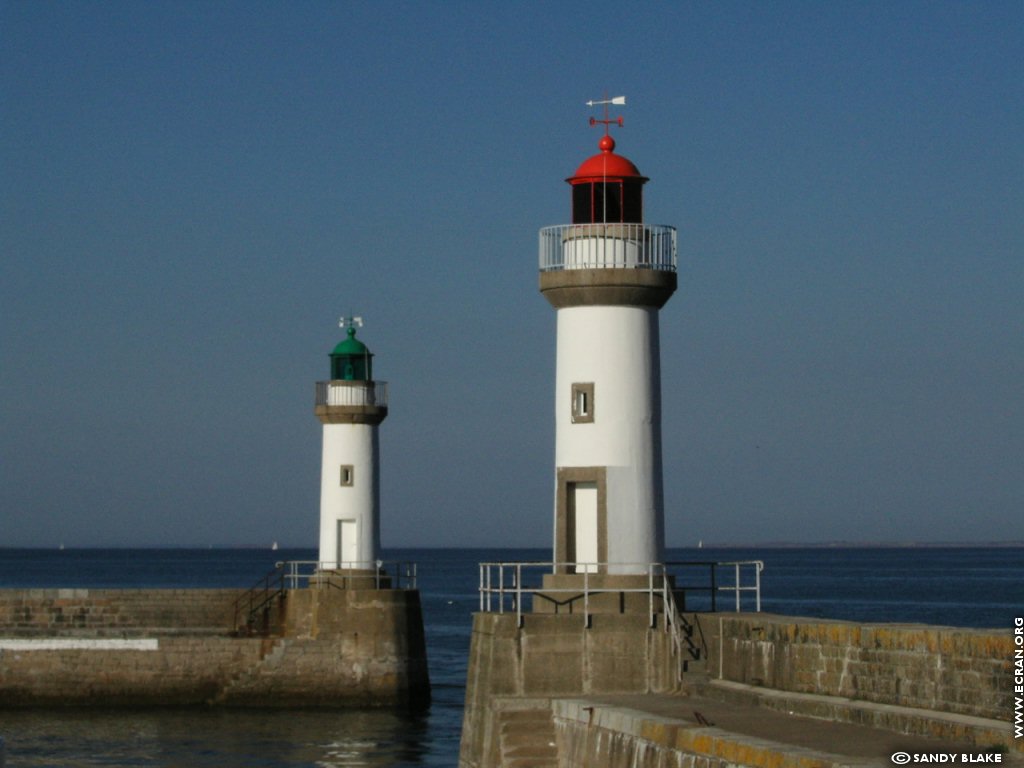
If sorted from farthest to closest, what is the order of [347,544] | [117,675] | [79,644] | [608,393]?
[347,544] → [79,644] → [117,675] → [608,393]

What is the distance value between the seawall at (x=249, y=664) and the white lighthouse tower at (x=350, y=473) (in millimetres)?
1219

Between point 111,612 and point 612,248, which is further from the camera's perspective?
point 111,612

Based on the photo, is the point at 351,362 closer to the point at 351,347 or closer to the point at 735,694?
the point at 351,347

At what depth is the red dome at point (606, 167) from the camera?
19.6 meters

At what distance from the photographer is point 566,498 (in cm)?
1919

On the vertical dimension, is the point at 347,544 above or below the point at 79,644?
above

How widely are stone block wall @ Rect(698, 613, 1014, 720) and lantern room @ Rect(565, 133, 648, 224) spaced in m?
4.40

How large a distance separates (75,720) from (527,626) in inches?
694

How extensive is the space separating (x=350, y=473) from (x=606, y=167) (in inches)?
698

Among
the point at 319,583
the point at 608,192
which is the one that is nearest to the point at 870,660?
the point at 608,192

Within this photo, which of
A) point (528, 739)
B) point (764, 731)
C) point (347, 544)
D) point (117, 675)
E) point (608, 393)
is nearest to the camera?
point (764, 731)

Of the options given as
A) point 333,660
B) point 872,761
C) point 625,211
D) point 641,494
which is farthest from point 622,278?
point 333,660

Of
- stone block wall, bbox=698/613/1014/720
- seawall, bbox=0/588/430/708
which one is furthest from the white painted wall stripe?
stone block wall, bbox=698/613/1014/720

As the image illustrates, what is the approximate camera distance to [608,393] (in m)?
19.1
